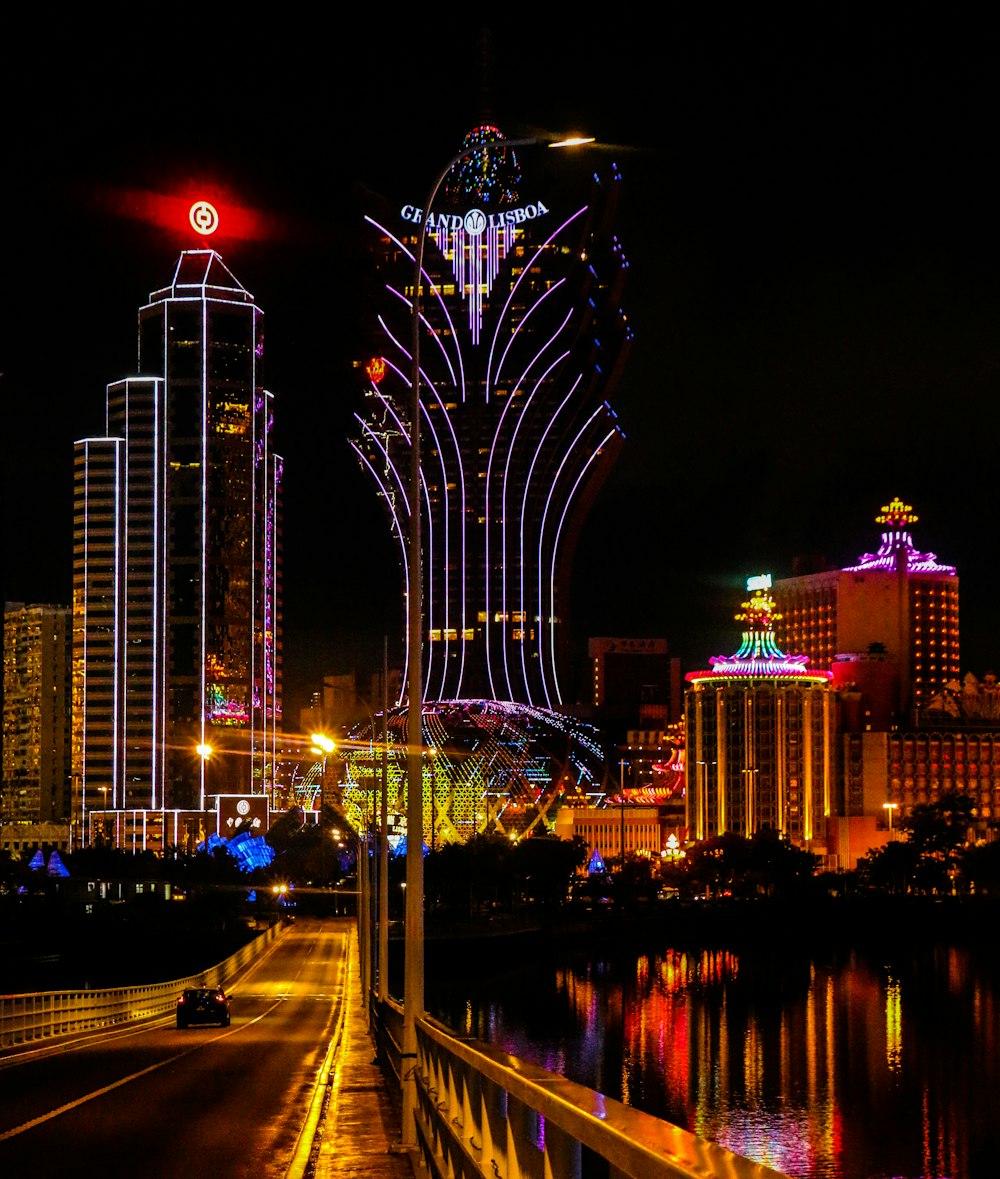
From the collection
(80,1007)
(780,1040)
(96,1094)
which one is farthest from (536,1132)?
(780,1040)

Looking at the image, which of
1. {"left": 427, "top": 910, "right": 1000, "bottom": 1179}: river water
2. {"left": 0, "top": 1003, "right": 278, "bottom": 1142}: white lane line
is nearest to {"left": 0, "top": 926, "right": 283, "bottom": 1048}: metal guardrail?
{"left": 0, "top": 1003, "right": 278, "bottom": 1142}: white lane line

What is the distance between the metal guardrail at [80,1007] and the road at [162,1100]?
104cm

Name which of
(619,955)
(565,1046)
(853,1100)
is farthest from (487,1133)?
(619,955)

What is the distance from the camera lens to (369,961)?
62125 mm

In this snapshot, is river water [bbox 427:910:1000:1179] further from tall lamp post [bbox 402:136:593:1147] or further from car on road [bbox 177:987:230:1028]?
tall lamp post [bbox 402:136:593:1147]

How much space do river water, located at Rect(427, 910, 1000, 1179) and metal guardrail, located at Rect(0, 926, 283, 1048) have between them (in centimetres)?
1151

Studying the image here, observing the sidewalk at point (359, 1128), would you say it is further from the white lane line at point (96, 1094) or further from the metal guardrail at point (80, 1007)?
the metal guardrail at point (80, 1007)

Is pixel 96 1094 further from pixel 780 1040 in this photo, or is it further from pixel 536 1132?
pixel 780 1040

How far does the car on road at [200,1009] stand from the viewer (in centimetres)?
5900

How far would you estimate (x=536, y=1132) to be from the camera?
11742 millimetres

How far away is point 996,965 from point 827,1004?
40.9 meters

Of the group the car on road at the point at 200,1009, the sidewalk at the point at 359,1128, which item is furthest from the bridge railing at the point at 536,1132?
the car on road at the point at 200,1009

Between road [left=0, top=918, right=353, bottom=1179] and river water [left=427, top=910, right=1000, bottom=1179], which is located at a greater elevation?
road [left=0, top=918, right=353, bottom=1179]

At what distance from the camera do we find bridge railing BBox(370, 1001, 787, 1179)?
7.71 m
